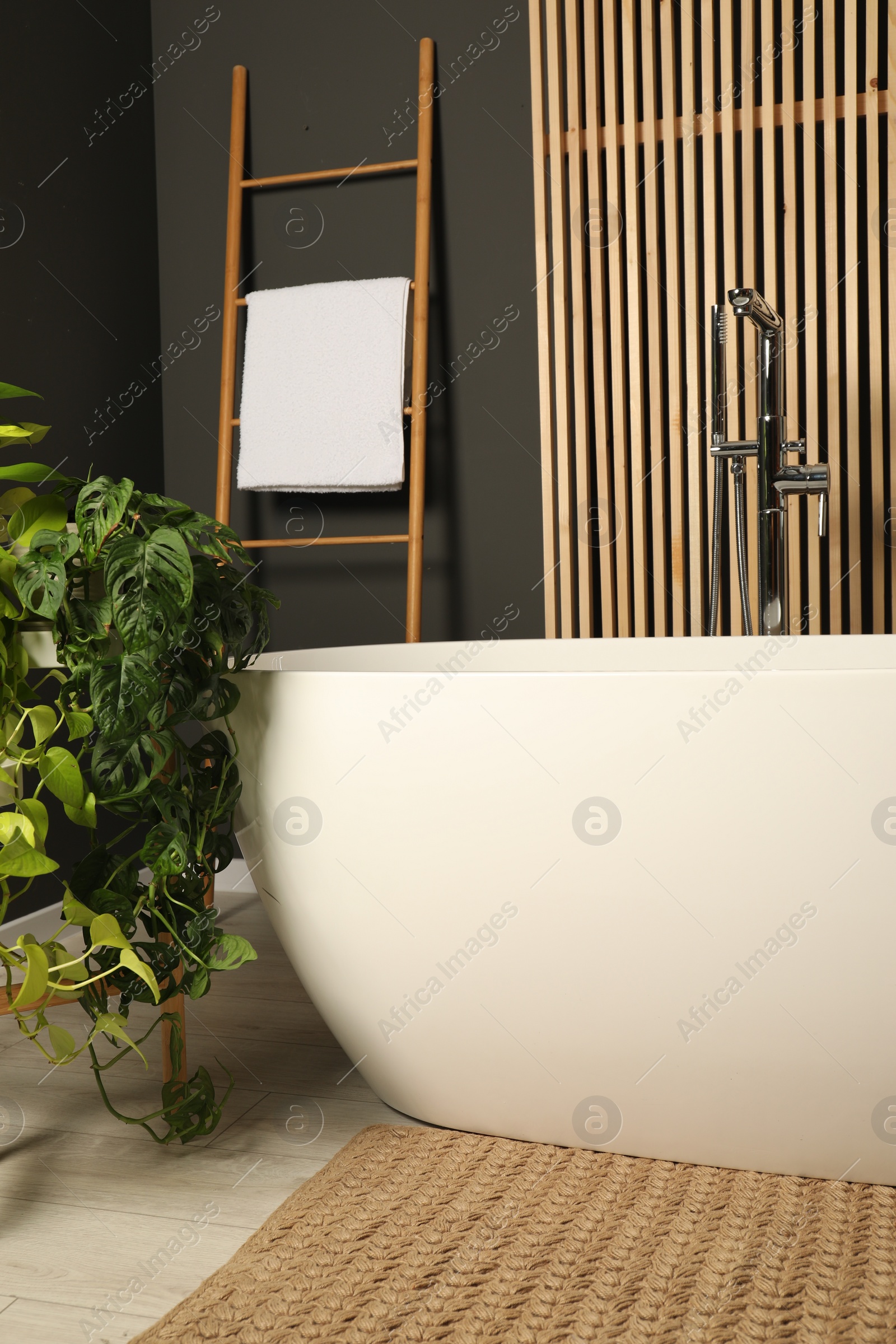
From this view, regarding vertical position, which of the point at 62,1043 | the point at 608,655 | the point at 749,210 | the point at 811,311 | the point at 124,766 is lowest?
the point at 62,1043

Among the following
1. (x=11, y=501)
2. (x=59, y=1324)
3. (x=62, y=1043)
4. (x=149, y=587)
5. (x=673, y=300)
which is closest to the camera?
(x=59, y=1324)

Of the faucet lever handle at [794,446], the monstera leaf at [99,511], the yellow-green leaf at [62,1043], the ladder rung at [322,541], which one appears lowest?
the yellow-green leaf at [62,1043]

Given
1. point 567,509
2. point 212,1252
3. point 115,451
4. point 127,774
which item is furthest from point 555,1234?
point 115,451

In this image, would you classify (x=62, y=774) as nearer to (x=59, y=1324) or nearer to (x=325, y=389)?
(x=59, y=1324)

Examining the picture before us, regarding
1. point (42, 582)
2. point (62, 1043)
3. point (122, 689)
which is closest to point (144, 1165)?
point (62, 1043)

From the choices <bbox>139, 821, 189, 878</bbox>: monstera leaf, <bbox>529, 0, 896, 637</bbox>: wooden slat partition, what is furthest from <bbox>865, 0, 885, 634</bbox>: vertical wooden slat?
<bbox>139, 821, 189, 878</bbox>: monstera leaf

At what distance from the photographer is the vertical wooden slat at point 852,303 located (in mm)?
2371

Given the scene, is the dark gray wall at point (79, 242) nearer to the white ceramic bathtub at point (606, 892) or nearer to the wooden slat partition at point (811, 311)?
the white ceramic bathtub at point (606, 892)

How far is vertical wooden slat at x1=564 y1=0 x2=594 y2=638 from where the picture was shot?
255 centimetres

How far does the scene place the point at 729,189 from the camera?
2449 mm

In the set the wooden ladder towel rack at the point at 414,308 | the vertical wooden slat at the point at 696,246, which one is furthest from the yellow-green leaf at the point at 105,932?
the vertical wooden slat at the point at 696,246

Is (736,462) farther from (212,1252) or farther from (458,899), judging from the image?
(212,1252)

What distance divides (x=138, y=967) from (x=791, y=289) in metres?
1.97

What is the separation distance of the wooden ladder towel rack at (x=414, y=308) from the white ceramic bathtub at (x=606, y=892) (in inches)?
48.2
